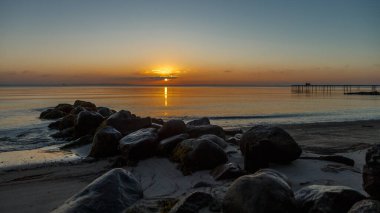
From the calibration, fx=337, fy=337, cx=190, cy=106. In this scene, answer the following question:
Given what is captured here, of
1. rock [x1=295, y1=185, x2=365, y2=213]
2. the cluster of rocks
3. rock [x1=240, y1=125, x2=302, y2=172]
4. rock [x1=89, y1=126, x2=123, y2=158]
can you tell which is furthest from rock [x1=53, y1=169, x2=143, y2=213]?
rock [x1=89, y1=126, x2=123, y2=158]

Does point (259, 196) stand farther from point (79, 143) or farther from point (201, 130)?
point (79, 143)

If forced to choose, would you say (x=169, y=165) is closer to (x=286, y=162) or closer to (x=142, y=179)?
(x=142, y=179)

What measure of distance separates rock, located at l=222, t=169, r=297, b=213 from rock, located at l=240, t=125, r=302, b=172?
243 cm

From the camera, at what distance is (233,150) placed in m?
8.65

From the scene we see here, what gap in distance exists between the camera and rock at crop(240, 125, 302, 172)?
21.9ft

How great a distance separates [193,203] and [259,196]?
3.75 feet

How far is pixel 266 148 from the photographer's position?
6.75 metres

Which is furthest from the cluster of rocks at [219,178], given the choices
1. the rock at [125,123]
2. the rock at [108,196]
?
the rock at [125,123]

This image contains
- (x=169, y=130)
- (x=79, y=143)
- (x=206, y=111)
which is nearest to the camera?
(x=169, y=130)

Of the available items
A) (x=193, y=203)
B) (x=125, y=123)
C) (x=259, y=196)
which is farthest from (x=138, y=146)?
(x=259, y=196)

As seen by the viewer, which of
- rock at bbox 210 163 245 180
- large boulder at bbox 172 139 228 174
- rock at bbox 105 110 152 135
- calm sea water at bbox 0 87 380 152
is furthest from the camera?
calm sea water at bbox 0 87 380 152

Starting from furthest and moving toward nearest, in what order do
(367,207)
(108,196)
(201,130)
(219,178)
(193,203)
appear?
1. (201,130)
2. (219,178)
3. (108,196)
4. (193,203)
5. (367,207)

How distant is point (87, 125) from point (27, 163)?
13.6ft

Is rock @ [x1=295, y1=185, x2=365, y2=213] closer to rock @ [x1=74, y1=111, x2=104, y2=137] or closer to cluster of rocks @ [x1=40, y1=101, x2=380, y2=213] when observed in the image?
cluster of rocks @ [x1=40, y1=101, x2=380, y2=213]
